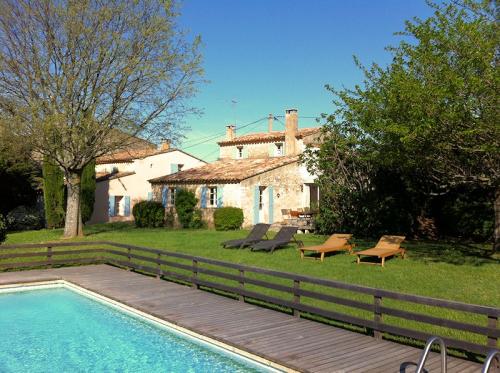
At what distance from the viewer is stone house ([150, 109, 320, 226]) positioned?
26875 millimetres

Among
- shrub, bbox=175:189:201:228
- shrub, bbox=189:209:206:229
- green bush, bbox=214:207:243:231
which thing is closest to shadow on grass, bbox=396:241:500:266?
green bush, bbox=214:207:243:231

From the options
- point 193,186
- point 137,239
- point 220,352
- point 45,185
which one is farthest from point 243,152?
point 220,352

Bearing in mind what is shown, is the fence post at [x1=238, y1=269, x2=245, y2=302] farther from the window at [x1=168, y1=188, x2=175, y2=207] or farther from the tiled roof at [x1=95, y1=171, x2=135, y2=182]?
the tiled roof at [x1=95, y1=171, x2=135, y2=182]

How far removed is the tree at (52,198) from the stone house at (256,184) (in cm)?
580

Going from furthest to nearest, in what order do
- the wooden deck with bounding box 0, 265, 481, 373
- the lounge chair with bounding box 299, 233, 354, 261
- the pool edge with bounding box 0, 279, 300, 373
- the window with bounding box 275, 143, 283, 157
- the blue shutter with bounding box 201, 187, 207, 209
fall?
the window with bounding box 275, 143, 283, 157
the blue shutter with bounding box 201, 187, 207, 209
the lounge chair with bounding box 299, 233, 354, 261
the pool edge with bounding box 0, 279, 300, 373
the wooden deck with bounding box 0, 265, 481, 373

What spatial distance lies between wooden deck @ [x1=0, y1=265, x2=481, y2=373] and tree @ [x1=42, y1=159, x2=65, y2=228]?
18.0 m

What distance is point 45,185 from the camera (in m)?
28.5

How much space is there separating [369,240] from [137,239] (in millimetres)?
9837

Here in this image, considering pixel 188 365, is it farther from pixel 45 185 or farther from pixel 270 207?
pixel 45 185

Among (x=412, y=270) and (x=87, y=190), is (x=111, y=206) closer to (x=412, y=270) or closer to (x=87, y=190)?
(x=87, y=190)

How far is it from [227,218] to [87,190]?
11.0 meters

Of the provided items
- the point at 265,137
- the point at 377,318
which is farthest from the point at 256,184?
the point at 377,318

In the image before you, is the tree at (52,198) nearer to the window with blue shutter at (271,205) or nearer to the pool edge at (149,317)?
the window with blue shutter at (271,205)

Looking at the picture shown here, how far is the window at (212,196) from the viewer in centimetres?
2770
